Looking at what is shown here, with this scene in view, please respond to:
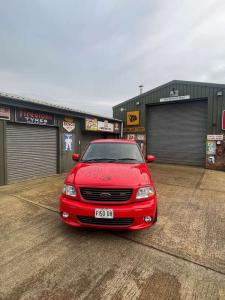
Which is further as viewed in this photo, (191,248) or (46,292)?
(191,248)

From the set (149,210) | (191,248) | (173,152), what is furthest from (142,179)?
(173,152)

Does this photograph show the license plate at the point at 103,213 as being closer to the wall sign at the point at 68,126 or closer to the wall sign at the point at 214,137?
the wall sign at the point at 68,126

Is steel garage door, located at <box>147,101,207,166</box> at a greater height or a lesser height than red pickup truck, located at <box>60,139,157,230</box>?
greater

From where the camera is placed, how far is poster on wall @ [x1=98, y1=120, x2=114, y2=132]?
10928 millimetres

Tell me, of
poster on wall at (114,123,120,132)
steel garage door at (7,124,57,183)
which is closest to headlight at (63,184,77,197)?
steel garage door at (7,124,57,183)

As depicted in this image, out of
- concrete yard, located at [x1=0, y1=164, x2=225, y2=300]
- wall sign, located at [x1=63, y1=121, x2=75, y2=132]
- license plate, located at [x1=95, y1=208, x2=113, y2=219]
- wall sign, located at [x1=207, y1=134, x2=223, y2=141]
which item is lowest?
concrete yard, located at [x1=0, y1=164, x2=225, y2=300]

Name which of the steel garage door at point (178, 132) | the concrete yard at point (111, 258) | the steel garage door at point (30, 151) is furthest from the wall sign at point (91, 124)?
the concrete yard at point (111, 258)

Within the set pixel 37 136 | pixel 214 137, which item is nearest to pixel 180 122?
pixel 214 137

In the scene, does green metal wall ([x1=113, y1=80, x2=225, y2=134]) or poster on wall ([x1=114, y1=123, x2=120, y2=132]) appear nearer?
green metal wall ([x1=113, y1=80, x2=225, y2=134])

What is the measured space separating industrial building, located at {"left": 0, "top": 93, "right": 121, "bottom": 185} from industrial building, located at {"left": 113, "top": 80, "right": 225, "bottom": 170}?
14.2 feet

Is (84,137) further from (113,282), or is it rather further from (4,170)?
(113,282)

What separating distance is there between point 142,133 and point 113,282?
459 inches

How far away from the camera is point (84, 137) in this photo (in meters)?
10.3

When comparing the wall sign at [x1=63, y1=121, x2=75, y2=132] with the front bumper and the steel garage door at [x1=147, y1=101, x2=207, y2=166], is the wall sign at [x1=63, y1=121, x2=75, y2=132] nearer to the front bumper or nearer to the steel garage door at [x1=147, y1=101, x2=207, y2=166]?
the steel garage door at [x1=147, y1=101, x2=207, y2=166]
